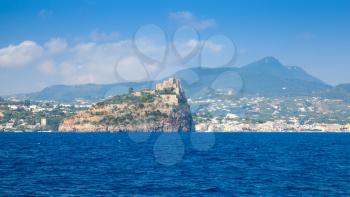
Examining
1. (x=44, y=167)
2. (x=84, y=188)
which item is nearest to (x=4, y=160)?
(x=44, y=167)

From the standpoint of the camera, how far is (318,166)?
3981 inches

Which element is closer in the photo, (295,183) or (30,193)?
(30,193)

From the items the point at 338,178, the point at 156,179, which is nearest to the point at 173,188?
the point at 156,179

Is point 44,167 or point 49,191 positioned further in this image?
point 44,167

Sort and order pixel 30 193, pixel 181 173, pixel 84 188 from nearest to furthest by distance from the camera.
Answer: pixel 30 193 → pixel 84 188 → pixel 181 173

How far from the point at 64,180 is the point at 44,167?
19401 millimetres

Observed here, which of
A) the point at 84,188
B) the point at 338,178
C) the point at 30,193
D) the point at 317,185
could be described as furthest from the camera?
the point at 338,178

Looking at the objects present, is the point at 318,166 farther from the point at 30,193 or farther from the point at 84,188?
the point at 30,193

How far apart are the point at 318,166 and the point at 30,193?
58944 millimetres

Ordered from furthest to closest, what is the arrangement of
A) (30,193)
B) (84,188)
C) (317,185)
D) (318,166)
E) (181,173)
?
1. (318,166)
2. (181,173)
3. (317,185)
4. (84,188)
5. (30,193)

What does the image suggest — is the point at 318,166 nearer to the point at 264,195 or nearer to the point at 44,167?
the point at 264,195

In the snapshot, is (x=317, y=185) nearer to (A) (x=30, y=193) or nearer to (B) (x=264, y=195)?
(B) (x=264, y=195)

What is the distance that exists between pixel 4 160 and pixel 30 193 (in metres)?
46.2

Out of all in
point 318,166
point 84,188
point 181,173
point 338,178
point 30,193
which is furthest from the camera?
point 318,166
